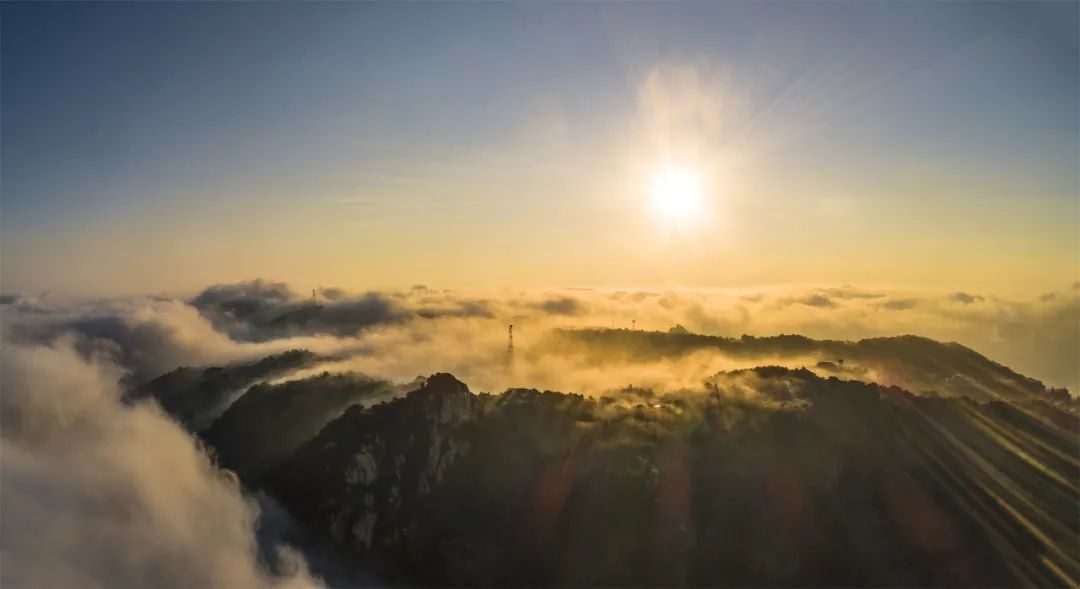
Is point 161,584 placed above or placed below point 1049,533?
below

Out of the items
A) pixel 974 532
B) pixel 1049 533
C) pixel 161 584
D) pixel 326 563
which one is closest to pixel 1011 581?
pixel 974 532

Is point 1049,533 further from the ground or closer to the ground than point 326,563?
further from the ground

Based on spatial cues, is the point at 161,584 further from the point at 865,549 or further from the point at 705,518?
the point at 865,549

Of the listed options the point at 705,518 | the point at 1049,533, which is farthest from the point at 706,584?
the point at 1049,533

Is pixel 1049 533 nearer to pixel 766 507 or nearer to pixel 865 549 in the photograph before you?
pixel 865 549

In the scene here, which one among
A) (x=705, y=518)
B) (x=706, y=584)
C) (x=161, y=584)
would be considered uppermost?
(x=705, y=518)

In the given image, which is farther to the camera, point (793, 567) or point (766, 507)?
point (766, 507)

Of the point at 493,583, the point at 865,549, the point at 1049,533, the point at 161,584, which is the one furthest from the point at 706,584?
the point at 161,584

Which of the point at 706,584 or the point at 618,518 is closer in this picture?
the point at 706,584
